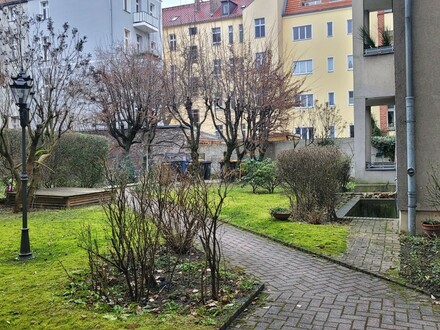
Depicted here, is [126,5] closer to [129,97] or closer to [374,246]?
[129,97]

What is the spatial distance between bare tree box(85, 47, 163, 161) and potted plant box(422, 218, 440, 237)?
47.3ft

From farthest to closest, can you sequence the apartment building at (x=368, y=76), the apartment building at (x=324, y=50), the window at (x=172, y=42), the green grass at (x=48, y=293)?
the apartment building at (x=324, y=50), the window at (x=172, y=42), the apartment building at (x=368, y=76), the green grass at (x=48, y=293)

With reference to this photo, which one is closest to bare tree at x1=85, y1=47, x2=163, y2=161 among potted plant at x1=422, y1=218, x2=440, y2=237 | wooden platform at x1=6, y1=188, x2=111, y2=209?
wooden platform at x1=6, y1=188, x2=111, y2=209

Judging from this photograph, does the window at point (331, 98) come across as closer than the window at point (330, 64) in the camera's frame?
Yes

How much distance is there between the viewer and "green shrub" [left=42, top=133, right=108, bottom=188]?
47.3 ft

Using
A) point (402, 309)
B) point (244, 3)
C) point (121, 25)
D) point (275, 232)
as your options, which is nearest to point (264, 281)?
point (402, 309)

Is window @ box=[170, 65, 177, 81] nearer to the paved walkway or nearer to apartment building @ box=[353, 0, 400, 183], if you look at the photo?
apartment building @ box=[353, 0, 400, 183]

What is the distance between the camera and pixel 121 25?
2873 centimetres

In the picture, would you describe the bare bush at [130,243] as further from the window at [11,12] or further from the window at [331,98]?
the window at [331,98]

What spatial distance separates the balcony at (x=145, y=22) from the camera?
2977 centimetres

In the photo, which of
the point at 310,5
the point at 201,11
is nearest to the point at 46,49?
the point at 310,5

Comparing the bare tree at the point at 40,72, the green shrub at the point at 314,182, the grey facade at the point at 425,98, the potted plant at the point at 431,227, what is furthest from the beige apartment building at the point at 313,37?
the potted plant at the point at 431,227

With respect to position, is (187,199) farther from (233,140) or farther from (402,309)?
(233,140)

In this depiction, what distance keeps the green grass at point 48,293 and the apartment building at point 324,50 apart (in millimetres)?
29162
